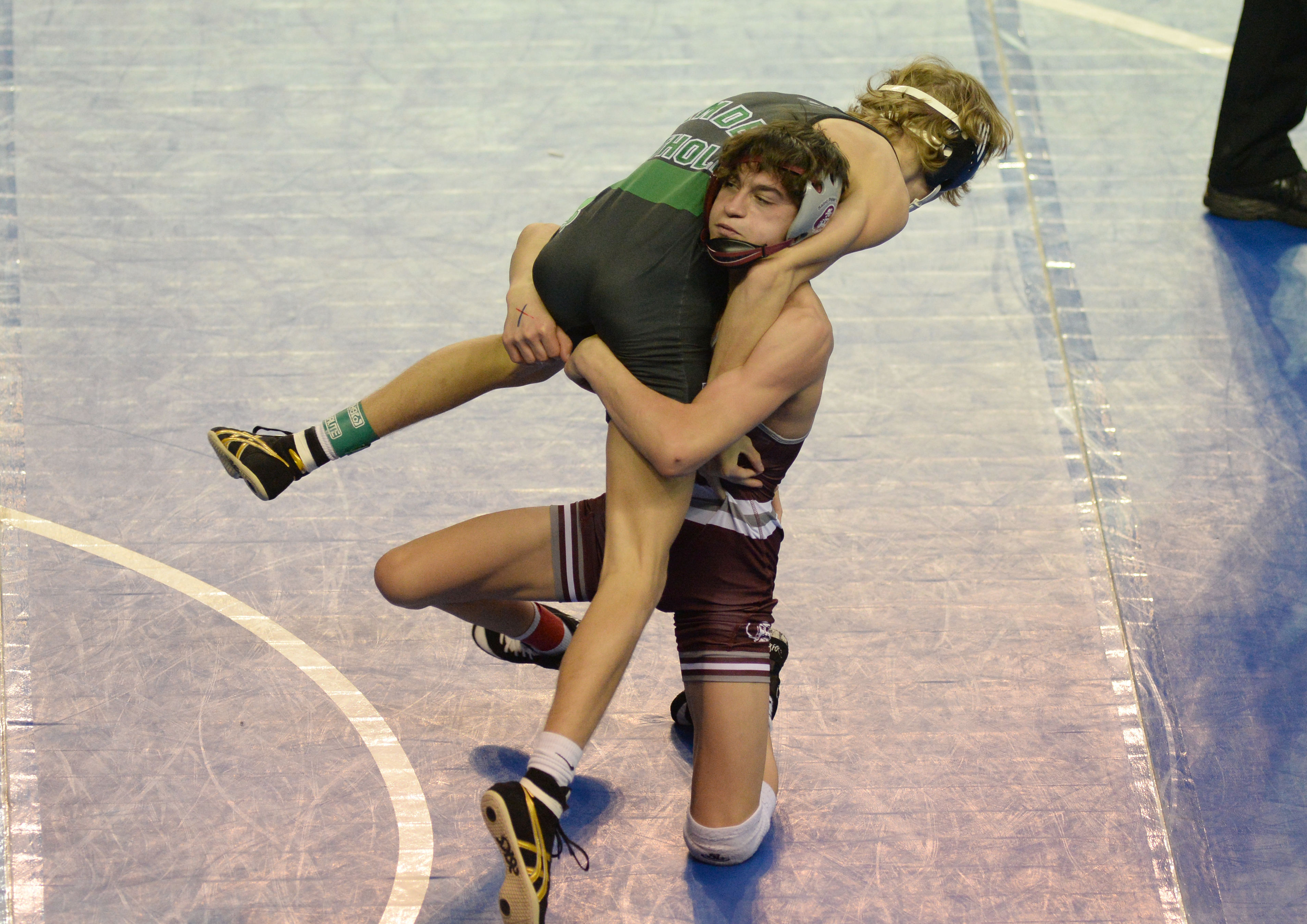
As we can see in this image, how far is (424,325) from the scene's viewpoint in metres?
3.80

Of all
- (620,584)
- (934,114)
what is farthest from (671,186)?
(620,584)

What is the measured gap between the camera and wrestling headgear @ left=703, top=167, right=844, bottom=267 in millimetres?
2361

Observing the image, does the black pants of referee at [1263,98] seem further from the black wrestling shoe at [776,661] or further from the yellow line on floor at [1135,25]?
the black wrestling shoe at [776,661]

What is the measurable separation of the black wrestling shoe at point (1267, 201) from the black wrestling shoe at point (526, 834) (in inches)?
123

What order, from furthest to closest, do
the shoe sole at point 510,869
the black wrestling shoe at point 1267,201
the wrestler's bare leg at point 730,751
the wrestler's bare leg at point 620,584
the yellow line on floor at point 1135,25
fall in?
the yellow line on floor at point 1135,25 → the black wrestling shoe at point 1267,201 → the wrestler's bare leg at point 730,751 → the wrestler's bare leg at point 620,584 → the shoe sole at point 510,869

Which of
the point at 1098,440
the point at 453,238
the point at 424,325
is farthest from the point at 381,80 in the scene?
the point at 1098,440

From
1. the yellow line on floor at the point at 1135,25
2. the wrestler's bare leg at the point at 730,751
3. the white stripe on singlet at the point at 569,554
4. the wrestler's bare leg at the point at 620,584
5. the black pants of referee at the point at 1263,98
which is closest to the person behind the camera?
the wrestler's bare leg at the point at 620,584

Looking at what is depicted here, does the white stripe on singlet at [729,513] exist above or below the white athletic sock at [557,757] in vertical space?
above

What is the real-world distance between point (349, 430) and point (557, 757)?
2.88 feet

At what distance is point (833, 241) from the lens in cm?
245

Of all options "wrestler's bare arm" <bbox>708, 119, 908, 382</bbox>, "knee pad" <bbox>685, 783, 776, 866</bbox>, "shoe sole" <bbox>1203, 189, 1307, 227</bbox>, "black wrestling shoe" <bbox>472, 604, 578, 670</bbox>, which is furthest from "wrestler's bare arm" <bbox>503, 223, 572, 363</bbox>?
"shoe sole" <bbox>1203, 189, 1307, 227</bbox>

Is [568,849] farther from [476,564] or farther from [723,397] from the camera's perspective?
[723,397]

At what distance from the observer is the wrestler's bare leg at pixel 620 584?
2.32 metres

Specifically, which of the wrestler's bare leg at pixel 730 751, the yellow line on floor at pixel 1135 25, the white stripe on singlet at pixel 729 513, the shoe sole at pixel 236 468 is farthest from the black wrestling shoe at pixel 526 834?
the yellow line on floor at pixel 1135 25
